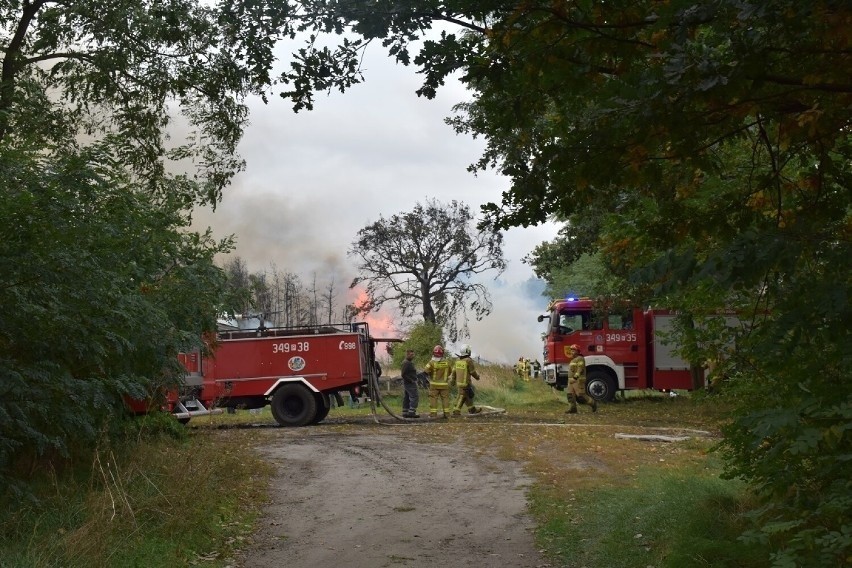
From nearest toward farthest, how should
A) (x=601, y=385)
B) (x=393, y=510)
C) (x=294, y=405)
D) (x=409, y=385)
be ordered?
1. (x=393, y=510)
2. (x=294, y=405)
3. (x=409, y=385)
4. (x=601, y=385)

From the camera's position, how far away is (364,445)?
15.3 meters

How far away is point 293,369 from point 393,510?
11.5 m

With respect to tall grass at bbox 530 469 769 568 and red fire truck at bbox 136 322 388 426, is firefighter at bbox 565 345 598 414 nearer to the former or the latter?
red fire truck at bbox 136 322 388 426

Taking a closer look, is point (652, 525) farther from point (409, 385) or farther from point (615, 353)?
point (615, 353)

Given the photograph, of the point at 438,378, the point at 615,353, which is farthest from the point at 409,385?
the point at 615,353

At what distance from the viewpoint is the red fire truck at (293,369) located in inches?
818

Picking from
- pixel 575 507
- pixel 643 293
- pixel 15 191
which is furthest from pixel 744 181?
pixel 643 293

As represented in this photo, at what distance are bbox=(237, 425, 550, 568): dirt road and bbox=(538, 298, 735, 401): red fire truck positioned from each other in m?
12.2

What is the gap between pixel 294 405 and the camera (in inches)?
829

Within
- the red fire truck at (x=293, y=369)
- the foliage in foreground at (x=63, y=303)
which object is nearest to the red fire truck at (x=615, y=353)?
the red fire truck at (x=293, y=369)

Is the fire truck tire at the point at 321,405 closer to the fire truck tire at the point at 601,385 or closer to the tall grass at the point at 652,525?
the fire truck tire at the point at 601,385

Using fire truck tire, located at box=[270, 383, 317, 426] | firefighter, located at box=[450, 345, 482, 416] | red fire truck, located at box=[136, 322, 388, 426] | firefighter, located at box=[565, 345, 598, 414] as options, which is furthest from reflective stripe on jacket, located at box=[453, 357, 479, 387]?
fire truck tire, located at box=[270, 383, 317, 426]

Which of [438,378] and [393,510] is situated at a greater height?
[438,378]

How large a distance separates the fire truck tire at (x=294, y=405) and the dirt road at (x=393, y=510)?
5.59m
